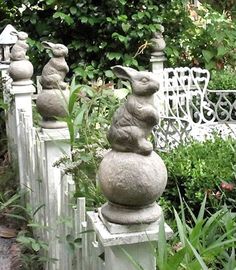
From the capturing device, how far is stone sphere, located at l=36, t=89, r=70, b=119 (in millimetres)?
2994

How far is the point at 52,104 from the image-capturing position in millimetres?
2996

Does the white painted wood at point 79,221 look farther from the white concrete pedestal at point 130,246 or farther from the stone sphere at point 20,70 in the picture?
the stone sphere at point 20,70

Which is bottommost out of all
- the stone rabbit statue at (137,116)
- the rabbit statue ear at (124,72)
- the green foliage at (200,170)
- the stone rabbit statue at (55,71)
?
the green foliage at (200,170)

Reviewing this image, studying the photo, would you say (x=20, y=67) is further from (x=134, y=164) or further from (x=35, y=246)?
(x=134, y=164)

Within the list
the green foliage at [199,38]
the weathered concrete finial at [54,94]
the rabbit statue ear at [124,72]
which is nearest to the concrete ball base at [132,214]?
the rabbit statue ear at [124,72]

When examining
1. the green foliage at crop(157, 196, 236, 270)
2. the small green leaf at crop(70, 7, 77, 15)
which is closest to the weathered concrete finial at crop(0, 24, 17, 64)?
the small green leaf at crop(70, 7, 77, 15)

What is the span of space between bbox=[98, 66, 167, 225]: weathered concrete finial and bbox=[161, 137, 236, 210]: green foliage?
1529 mm

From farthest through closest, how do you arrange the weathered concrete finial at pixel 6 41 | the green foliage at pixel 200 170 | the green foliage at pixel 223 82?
the green foliage at pixel 223 82 → the weathered concrete finial at pixel 6 41 → the green foliage at pixel 200 170

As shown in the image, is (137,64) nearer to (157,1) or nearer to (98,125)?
(157,1)

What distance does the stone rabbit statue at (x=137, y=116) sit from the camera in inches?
64.7

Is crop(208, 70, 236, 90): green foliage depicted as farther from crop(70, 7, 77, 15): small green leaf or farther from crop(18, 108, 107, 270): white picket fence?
crop(18, 108, 107, 270): white picket fence

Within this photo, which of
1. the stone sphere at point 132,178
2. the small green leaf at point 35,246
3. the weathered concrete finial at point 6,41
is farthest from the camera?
the weathered concrete finial at point 6,41

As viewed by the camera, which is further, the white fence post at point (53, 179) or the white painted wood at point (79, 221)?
the white fence post at point (53, 179)

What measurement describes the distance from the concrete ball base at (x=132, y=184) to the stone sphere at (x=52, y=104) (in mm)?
1351
